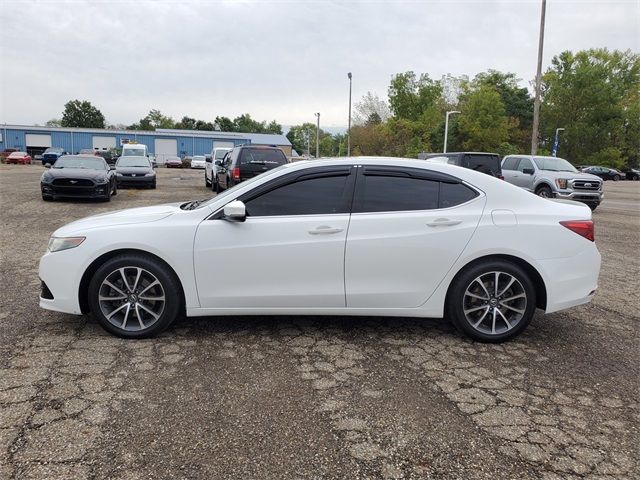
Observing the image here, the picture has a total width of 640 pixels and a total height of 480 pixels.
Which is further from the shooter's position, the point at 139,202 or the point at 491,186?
the point at 139,202

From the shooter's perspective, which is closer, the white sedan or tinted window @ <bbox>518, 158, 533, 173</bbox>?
the white sedan

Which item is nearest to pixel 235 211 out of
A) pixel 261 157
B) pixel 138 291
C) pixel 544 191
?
pixel 138 291

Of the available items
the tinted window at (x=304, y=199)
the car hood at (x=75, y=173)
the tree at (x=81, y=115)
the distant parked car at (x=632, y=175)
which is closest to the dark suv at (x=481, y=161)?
the car hood at (x=75, y=173)

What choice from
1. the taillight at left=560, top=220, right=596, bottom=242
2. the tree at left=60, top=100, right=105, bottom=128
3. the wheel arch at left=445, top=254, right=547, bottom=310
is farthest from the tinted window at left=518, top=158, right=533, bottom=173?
the tree at left=60, top=100, right=105, bottom=128

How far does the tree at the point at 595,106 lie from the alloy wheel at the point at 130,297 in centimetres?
6592

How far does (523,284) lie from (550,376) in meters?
0.81

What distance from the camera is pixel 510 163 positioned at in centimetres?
1881

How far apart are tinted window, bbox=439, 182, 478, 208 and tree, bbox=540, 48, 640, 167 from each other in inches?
2530

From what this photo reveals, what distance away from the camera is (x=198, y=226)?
163 inches

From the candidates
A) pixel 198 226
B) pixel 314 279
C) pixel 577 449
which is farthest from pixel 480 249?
pixel 198 226

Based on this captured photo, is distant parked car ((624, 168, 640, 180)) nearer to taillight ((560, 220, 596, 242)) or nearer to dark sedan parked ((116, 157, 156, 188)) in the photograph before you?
dark sedan parked ((116, 157, 156, 188))

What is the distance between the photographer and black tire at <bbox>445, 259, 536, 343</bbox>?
13.8 ft

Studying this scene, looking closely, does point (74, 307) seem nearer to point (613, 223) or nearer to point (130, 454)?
point (130, 454)

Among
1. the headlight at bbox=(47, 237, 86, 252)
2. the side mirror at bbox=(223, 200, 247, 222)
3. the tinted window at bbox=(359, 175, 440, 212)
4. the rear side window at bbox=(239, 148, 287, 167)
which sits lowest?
the headlight at bbox=(47, 237, 86, 252)
